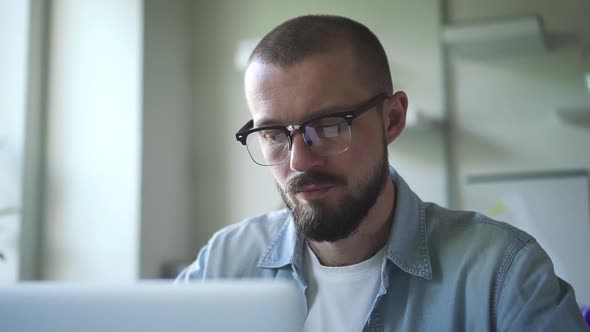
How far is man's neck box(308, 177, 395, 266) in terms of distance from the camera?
1.09 m

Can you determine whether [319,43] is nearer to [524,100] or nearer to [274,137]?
[274,137]

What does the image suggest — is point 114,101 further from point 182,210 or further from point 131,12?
point 182,210

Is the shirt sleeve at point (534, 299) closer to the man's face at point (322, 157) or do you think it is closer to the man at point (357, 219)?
the man at point (357, 219)

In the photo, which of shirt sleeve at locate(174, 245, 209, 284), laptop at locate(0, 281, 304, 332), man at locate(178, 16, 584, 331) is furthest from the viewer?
shirt sleeve at locate(174, 245, 209, 284)

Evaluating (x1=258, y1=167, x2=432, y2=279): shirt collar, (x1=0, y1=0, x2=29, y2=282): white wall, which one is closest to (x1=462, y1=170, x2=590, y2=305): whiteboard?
(x1=258, y1=167, x2=432, y2=279): shirt collar

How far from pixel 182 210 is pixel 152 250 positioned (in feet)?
1.14

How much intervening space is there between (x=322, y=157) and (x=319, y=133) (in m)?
0.04

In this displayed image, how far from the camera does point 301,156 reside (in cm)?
101

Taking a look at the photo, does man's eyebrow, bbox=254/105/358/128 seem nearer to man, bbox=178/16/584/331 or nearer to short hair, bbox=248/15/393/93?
man, bbox=178/16/584/331

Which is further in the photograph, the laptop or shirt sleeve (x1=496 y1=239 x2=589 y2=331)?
shirt sleeve (x1=496 y1=239 x2=589 y2=331)

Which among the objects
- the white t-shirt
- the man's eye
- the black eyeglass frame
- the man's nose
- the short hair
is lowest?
the white t-shirt

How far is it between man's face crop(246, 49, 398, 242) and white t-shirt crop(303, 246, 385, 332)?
8cm

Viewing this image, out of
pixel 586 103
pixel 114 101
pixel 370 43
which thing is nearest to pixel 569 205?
pixel 586 103

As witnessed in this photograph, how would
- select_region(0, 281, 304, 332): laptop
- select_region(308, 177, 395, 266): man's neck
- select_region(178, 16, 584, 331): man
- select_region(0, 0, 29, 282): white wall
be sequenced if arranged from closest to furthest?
select_region(0, 281, 304, 332): laptop
select_region(178, 16, 584, 331): man
select_region(308, 177, 395, 266): man's neck
select_region(0, 0, 29, 282): white wall
